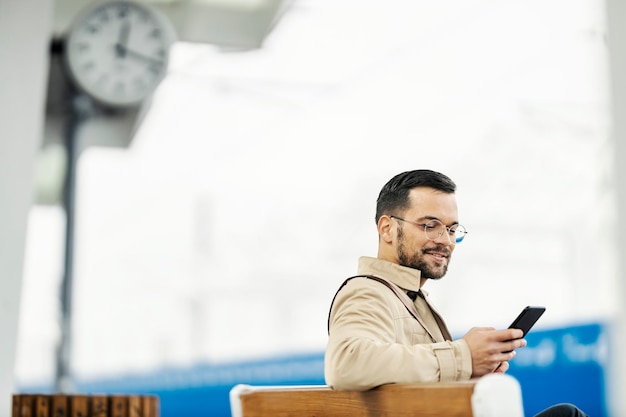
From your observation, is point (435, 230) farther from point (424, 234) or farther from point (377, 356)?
point (377, 356)

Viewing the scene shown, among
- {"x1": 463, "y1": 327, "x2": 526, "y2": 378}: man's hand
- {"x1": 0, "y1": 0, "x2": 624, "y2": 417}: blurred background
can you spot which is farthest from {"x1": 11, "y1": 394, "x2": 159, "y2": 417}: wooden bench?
{"x1": 0, "y1": 0, "x2": 624, "y2": 417}: blurred background

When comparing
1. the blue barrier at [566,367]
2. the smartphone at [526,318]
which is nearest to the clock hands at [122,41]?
the blue barrier at [566,367]

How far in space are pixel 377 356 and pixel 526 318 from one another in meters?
0.28

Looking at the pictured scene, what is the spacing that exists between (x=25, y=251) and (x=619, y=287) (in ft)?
7.24

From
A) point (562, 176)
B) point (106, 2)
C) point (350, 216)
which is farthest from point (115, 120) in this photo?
point (562, 176)

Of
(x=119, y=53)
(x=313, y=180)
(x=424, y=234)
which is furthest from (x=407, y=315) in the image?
(x=313, y=180)

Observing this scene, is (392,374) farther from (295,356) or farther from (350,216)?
(350,216)

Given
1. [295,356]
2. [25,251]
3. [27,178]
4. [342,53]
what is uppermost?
[342,53]

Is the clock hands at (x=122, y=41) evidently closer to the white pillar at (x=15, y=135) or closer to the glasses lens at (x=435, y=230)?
the white pillar at (x=15, y=135)

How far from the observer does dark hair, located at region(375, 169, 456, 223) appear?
186 centimetres

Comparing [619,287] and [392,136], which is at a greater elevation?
[392,136]

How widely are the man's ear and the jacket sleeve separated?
0.24 metres

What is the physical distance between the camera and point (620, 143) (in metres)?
3.32

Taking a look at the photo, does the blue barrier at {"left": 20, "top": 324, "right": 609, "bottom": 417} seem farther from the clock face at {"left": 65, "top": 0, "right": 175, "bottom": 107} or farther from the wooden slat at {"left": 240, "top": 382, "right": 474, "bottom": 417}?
the wooden slat at {"left": 240, "top": 382, "right": 474, "bottom": 417}
